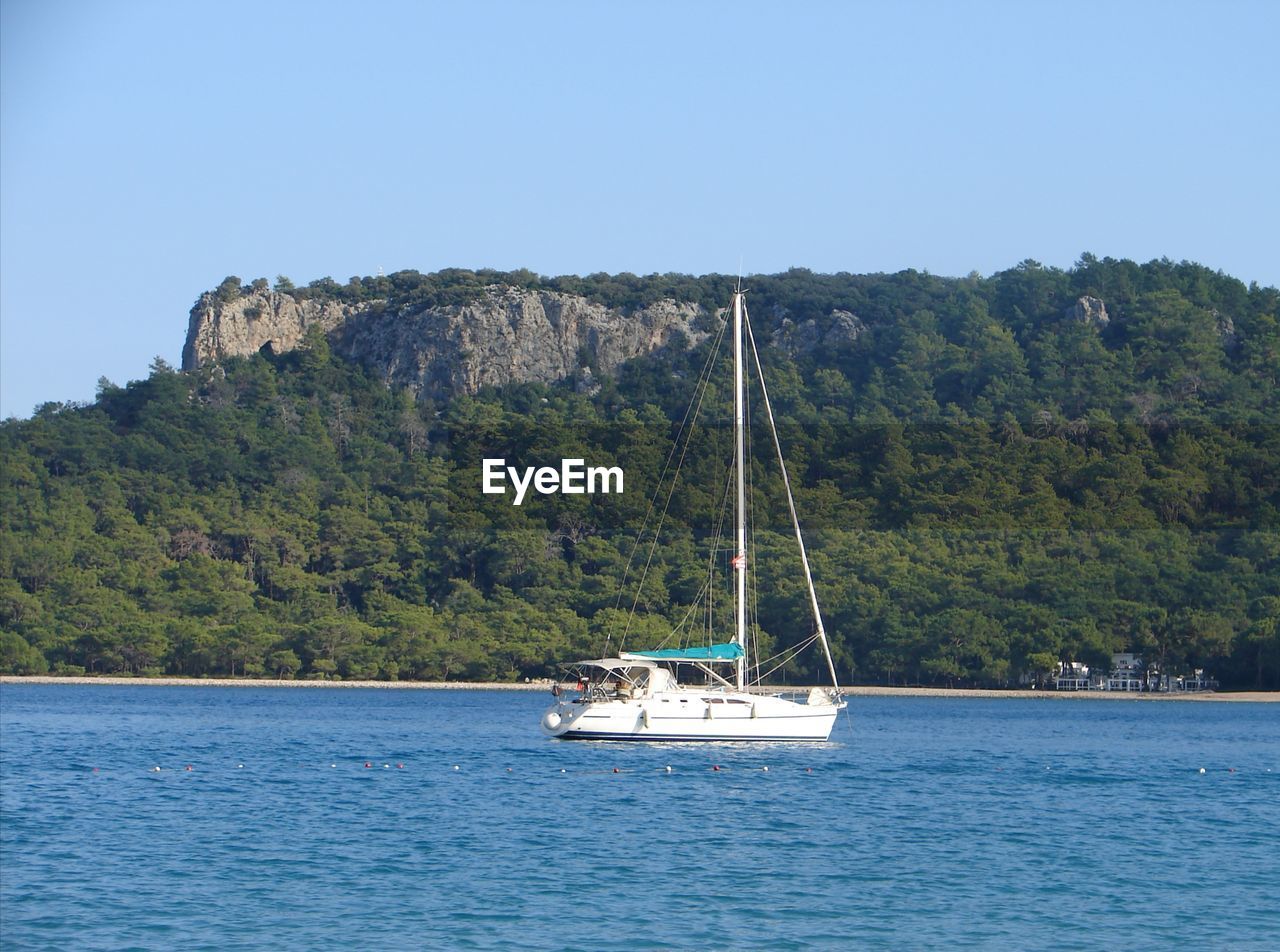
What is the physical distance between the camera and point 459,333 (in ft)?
489

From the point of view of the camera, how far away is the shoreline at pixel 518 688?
277 ft

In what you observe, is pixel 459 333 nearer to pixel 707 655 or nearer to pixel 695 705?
pixel 707 655

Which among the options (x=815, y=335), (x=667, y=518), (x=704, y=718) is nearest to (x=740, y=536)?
(x=704, y=718)

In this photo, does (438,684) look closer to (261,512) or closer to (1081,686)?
(261,512)

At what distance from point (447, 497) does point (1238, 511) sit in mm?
47434

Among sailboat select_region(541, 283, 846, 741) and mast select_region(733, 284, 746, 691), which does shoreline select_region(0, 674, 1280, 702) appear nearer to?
sailboat select_region(541, 283, 846, 741)

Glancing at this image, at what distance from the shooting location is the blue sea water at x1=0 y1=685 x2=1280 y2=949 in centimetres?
2152

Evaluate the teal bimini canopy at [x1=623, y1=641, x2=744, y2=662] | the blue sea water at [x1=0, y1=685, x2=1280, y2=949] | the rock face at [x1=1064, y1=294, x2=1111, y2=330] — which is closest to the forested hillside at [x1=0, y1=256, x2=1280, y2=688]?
the rock face at [x1=1064, y1=294, x2=1111, y2=330]

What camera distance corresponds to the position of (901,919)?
2238cm

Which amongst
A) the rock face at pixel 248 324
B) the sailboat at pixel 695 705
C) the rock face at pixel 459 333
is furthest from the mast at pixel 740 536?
the rock face at pixel 248 324

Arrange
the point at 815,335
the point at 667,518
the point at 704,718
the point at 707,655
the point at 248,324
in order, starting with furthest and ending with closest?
the point at 248,324
the point at 815,335
the point at 667,518
the point at 707,655
the point at 704,718

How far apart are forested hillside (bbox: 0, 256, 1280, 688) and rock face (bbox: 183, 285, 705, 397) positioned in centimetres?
516

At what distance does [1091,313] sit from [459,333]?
52.4 m

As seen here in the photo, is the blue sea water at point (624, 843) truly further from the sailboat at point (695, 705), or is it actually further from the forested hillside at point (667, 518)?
the forested hillside at point (667, 518)
